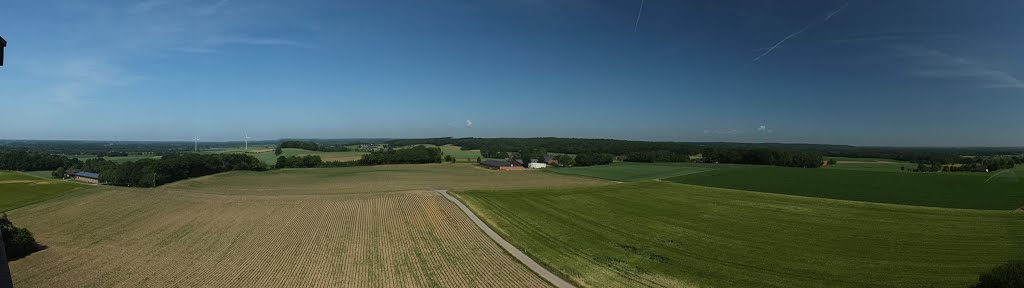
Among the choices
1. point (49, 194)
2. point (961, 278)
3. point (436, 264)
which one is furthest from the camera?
point (49, 194)

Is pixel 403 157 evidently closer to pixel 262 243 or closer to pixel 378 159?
pixel 378 159

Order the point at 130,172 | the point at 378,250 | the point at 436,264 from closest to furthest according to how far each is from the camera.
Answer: the point at 436,264
the point at 378,250
the point at 130,172

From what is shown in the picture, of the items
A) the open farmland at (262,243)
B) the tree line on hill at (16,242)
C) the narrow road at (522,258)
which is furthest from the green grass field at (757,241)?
the tree line on hill at (16,242)

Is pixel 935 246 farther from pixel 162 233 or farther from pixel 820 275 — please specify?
pixel 162 233

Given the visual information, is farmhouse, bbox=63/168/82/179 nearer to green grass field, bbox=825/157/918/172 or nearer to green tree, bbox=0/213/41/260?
green tree, bbox=0/213/41/260

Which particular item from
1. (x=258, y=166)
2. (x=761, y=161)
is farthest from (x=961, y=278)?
(x=258, y=166)

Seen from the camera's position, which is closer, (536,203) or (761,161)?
(536,203)
